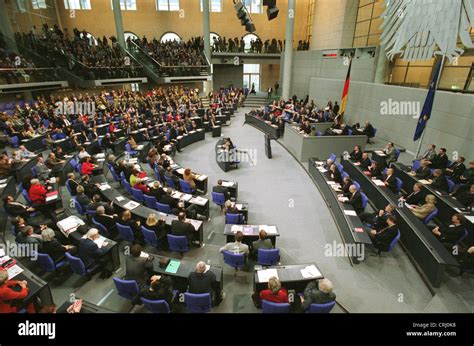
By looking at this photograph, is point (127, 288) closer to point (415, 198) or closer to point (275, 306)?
point (275, 306)

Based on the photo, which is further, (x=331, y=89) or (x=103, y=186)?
(x=331, y=89)

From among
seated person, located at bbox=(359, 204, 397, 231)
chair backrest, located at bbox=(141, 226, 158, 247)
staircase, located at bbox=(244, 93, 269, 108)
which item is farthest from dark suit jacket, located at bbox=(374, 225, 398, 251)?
staircase, located at bbox=(244, 93, 269, 108)

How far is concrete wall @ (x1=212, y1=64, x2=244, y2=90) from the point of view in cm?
3017

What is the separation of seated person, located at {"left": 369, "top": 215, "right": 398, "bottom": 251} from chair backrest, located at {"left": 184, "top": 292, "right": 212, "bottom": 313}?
403 centimetres

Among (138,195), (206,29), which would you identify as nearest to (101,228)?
(138,195)

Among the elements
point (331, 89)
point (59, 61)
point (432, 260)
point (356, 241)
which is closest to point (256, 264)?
point (356, 241)

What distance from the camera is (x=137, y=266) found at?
493 centimetres

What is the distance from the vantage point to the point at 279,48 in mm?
27547

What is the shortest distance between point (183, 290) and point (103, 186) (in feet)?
15.5

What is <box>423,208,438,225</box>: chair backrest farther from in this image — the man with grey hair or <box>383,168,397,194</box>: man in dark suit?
the man with grey hair

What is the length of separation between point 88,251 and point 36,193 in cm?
337
